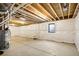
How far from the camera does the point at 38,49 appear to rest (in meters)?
2.25

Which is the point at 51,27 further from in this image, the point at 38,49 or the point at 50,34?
the point at 38,49

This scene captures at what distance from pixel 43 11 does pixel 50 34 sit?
42cm

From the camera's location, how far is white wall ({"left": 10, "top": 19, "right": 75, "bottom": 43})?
222 centimetres

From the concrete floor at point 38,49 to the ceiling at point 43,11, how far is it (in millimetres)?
368

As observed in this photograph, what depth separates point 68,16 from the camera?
2195 mm

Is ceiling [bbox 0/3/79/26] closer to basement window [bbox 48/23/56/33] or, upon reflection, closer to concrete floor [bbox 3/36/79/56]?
basement window [bbox 48/23/56/33]

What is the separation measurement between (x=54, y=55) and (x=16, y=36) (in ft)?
2.39

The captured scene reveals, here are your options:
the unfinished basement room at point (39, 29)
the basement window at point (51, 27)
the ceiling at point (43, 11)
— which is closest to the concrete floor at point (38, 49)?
the unfinished basement room at point (39, 29)

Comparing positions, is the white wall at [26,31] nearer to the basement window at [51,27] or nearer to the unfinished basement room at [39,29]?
the unfinished basement room at [39,29]

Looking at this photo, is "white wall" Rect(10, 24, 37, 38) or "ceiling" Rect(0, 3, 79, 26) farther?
"white wall" Rect(10, 24, 37, 38)

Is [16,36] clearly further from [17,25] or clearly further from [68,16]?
[68,16]

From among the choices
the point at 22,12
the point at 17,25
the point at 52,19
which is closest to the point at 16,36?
the point at 17,25

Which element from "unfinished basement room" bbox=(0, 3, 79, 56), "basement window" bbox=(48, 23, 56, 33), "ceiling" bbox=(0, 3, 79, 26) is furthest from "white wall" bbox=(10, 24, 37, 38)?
"basement window" bbox=(48, 23, 56, 33)

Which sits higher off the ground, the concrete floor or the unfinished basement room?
the unfinished basement room
